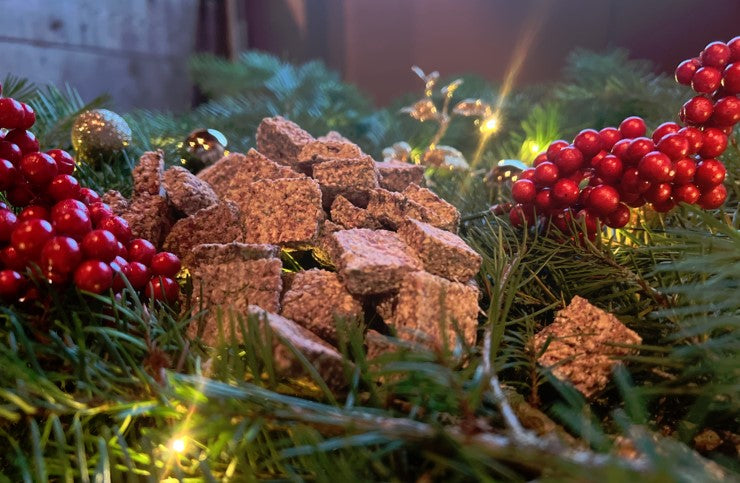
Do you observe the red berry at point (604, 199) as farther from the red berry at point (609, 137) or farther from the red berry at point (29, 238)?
the red berry at point (29, 238)

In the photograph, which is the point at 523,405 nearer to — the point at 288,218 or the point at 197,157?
the point at 288,218

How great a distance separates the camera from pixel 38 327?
40 centimetres

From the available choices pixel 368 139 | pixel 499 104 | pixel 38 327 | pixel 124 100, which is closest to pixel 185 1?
pixel 124 100

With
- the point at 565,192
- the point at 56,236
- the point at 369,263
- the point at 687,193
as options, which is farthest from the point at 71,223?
the point at 687,193

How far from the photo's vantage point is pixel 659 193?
1.79ft

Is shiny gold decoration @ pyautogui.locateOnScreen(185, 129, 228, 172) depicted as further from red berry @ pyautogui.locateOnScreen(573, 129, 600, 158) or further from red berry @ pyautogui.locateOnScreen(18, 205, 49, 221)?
red berry @ pyautogui.locateOnScreen(573, 129, 600, 158)

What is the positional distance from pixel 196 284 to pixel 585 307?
339mm

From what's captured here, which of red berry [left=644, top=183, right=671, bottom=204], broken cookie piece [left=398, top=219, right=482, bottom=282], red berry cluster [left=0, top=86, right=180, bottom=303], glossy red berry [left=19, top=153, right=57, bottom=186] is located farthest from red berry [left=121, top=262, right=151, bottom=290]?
red berry [left=644, top=183, right=671, bottom=204]

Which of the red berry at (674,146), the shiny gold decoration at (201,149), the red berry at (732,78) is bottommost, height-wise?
the red berry at (674,146)

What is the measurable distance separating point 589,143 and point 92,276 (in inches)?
19.2

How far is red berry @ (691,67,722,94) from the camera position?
55 cm

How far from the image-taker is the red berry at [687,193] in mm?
550

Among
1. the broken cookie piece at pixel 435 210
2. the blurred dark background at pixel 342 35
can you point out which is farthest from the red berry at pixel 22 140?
the blurred dark background at pixel 342 35

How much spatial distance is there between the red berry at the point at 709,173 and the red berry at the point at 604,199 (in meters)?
0.08
